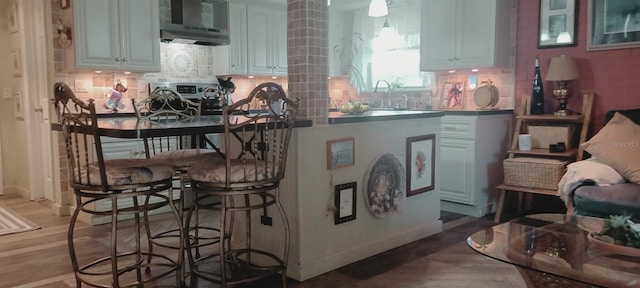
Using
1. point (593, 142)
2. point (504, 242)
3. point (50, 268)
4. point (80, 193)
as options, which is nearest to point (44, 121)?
point (50, 268)

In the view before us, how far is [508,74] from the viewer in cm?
455

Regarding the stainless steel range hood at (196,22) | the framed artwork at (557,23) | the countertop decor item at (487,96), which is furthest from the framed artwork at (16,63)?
the framed artwork at (557,23)

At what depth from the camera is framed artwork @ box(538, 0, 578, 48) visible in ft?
13.6

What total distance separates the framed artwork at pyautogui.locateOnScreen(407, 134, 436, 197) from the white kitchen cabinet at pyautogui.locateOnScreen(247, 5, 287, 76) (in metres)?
2.74

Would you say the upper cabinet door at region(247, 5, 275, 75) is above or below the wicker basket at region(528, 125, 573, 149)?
above

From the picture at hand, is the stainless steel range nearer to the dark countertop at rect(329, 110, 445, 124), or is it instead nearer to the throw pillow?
the dark countertop at rect(329, 110, 445, 124)

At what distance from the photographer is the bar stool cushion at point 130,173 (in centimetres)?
221

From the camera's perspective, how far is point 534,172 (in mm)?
3910

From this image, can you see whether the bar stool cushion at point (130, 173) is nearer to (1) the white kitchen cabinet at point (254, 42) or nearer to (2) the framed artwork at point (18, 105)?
(1) the white kitchen cabinet at point (254, 42)

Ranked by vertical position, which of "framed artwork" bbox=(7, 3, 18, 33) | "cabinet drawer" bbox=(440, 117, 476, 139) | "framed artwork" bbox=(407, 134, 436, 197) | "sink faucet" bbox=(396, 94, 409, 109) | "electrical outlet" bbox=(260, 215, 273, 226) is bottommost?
"electrical outlet" bbox=(260, 215, 273, 226)

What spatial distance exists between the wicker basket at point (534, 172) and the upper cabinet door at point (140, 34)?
10.8 ft

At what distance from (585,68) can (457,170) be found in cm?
132

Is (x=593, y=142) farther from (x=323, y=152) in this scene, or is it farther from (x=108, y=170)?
(x=108, y=170)

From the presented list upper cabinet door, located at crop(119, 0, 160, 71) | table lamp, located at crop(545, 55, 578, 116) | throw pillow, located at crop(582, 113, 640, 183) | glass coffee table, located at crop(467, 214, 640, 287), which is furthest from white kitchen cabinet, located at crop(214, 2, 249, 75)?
glass coffee table, located at crop(467, 214, 640, 287)
